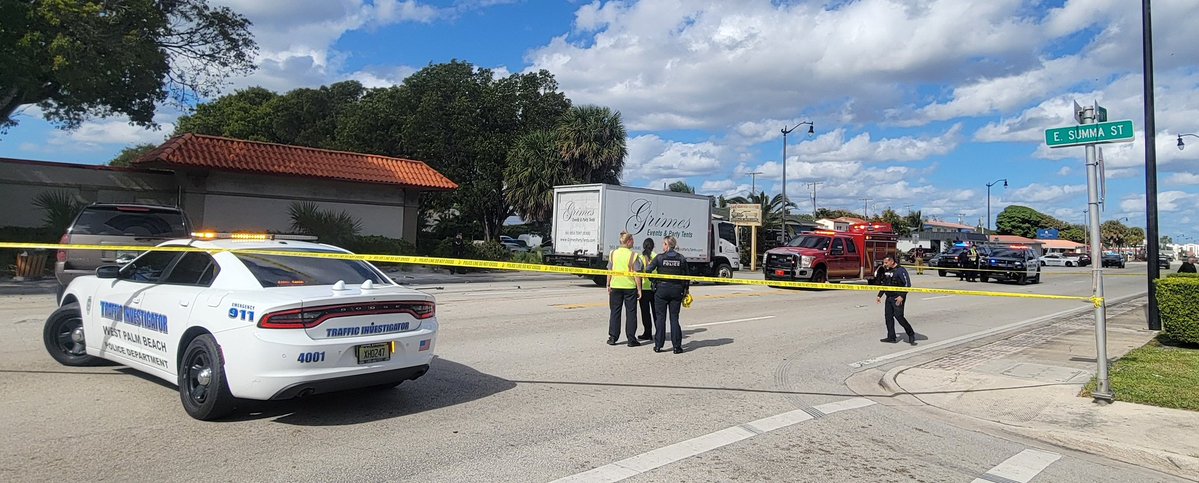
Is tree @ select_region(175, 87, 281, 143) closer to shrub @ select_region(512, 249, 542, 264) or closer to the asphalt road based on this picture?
shrub @ select_region(512, 249, 542, 264)

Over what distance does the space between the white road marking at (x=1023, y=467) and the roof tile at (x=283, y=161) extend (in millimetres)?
23416

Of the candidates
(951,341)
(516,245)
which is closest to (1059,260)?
(516,245)

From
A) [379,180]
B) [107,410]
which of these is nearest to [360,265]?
[107,410]

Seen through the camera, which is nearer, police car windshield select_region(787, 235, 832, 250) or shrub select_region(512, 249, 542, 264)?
police car windshield select_region(787, 235, 832, 250)

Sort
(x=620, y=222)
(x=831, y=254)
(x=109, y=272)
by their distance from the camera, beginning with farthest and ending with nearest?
(x=831, y=254) → (x=620, y=222) → (x=109, y=272)

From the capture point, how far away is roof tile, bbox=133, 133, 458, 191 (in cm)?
2330

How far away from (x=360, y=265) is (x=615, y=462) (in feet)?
10.4

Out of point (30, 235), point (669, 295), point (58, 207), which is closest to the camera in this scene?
point (669, 295)

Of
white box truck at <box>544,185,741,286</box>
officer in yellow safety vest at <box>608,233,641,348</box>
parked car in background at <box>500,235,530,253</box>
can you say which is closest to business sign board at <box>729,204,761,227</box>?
parked car in background at <box>500,235,530,253</box>

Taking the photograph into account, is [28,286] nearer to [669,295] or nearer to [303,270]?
[303,270]

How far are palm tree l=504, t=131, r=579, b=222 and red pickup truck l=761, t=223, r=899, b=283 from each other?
15126 millimetres

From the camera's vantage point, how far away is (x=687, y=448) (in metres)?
5.62

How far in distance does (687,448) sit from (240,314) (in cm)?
345

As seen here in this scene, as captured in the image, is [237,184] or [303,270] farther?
[237,184]
